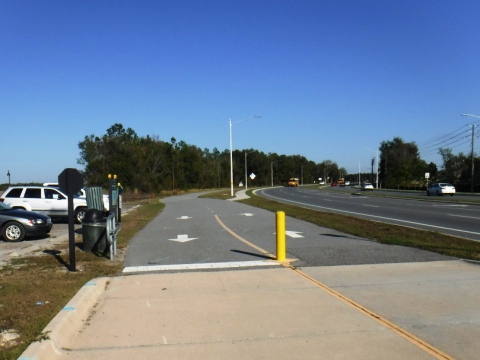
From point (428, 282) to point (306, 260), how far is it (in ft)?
9.91

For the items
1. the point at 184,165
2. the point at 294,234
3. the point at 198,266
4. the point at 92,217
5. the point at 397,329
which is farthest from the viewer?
the point at 184,165

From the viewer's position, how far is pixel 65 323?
5.80 meters

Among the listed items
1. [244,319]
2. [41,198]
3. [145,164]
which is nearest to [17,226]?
[41,198]

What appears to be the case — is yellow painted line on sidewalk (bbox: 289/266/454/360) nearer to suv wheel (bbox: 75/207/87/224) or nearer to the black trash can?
the black trash can

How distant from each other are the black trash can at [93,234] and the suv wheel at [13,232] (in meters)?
4.22

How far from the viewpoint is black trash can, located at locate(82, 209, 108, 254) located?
12.1 metres


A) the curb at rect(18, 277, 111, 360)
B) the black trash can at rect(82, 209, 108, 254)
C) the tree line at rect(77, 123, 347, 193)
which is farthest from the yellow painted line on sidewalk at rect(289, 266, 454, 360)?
the tree line at rect(77, 123, 347, 193)

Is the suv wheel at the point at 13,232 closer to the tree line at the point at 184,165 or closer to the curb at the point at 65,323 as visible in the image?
the curb at the point at 65,323

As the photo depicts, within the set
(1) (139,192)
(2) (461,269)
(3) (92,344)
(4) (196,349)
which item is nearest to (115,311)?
(3) (92,344)

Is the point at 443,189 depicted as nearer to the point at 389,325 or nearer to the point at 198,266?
the point at 198,266

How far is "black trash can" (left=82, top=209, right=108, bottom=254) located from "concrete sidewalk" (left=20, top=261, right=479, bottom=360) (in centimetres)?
333

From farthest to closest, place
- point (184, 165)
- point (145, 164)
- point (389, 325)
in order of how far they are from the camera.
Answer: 1. point (184, 165)
2. point (145, 164)
3. point (389, 325)

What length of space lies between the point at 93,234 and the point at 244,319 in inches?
274

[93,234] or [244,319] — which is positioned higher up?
[93,234]
